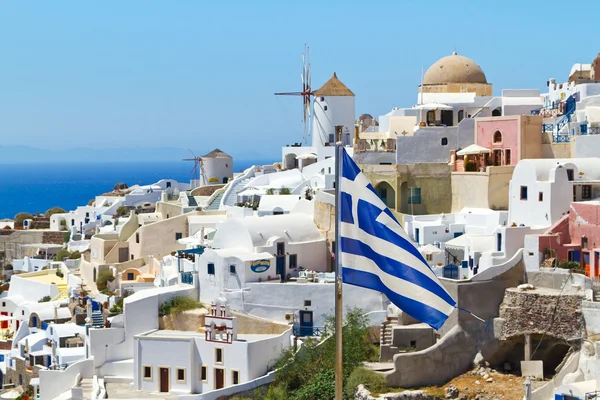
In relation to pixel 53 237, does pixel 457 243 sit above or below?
above

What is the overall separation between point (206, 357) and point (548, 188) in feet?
36.9

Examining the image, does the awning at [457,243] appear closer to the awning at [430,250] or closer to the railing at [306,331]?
the awning at [430,250]

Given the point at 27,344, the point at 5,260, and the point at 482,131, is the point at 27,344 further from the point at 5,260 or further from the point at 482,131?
the point at 5,260

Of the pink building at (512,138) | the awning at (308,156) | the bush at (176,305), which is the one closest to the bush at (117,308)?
the bush at (176,305)

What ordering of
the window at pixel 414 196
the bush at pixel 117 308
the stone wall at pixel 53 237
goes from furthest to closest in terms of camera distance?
the stone wall at pixel 53 237
the window at pixel 414 196
the bush at pixel 117 308

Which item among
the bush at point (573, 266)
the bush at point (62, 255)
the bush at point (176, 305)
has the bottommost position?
the bush at point (176, 305)

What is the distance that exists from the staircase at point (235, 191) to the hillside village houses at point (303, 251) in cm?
16

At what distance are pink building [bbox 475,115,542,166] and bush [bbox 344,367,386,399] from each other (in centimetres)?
1211

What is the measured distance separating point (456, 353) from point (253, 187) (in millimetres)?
20438

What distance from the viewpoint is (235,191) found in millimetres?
48406

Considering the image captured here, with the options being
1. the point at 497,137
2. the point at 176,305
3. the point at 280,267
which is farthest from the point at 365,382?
the point at 497,137

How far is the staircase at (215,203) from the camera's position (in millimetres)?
46416

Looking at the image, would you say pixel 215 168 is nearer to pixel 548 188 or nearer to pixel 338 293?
pixel 548 188

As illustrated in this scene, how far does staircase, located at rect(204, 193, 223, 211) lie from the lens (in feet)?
152
